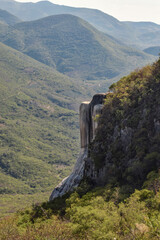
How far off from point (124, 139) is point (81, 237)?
14.5 m

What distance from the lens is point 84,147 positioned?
151 ft

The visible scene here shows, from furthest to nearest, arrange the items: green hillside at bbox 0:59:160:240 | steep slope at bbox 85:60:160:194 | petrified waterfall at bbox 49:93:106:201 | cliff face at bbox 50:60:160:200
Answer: petrified waterfall at bbox 49:93:106:201
cliff face at bbox 50:60:160:200
steep slope at bbox 85:60:160:194
green hillside at bbox 0:59:160:240

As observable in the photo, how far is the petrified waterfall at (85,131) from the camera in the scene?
42562 mm

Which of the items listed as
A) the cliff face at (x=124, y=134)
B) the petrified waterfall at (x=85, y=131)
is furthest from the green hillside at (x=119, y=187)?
the petrified waterfall at (x=85, y=131)

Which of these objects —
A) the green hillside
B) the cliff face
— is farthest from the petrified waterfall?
the green hillside

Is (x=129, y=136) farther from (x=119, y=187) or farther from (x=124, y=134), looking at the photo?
(x=119, y=187)

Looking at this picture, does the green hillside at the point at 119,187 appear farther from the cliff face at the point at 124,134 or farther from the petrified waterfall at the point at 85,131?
the petrified waterfall at the point at 85,131

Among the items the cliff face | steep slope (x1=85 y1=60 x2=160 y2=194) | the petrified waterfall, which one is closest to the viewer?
steep slope (x1=85 y1=60 x2=160 y2=194)

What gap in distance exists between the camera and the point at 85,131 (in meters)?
46.1

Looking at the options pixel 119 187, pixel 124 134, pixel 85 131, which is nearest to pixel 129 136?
pixel 124 134

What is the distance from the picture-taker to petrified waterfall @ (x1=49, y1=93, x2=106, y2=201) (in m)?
42.6

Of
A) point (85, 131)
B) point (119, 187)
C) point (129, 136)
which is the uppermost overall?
point (129, 136)

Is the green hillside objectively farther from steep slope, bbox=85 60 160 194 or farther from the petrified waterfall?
the petrified waterfall

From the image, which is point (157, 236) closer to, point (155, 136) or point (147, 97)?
point (155, 136)
